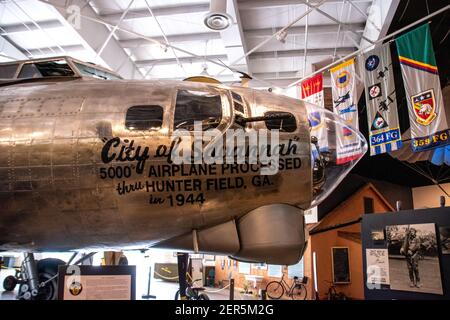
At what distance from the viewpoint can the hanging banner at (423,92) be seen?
11008mm

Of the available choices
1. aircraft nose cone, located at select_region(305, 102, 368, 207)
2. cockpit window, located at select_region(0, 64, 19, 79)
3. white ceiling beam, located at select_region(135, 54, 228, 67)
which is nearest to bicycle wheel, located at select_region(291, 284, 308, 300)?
white ceiling beam, located at select_region(135, 54, 228, 67)

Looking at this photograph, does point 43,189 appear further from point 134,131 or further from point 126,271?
point 126,271

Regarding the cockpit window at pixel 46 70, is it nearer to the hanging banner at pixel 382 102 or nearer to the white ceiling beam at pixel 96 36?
the white ceiling beam at pixel 96 36

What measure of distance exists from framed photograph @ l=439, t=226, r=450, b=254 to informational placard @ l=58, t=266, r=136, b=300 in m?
6.43

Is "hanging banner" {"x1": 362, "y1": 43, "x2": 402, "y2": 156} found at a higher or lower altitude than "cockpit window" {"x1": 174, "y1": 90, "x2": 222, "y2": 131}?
higher

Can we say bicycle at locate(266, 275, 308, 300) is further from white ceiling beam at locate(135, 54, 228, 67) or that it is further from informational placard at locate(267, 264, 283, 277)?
white ceiling beam at locate(135, 54, 228, 67)

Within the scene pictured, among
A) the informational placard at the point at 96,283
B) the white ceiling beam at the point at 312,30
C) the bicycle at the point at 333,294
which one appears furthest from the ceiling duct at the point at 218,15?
the bicycle at the point at 333,294

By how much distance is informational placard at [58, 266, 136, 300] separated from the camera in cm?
444

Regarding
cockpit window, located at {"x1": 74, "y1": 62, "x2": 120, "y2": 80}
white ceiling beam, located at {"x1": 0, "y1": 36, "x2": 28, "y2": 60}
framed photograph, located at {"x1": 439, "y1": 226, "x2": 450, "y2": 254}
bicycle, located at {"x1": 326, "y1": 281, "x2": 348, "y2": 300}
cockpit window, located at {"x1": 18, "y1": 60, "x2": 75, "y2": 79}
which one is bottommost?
bicycle, located at {"x1": 326, "y1": 281, "x2": 348, "y2": 300}

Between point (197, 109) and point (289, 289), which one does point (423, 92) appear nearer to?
point (197, 109)

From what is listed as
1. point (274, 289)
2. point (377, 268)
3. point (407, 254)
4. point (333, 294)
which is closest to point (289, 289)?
point (274, 289)

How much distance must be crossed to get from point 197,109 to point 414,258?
6.78 meters

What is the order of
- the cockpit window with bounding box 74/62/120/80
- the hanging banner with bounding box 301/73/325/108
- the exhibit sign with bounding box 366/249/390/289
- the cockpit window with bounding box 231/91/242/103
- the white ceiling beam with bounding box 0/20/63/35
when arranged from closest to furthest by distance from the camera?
1. the cockpit window with bounding box 231/91/242/103
2. the cockpit window with bounding box 74/62/120/80
3. the exhibit sign with bounding box 366/249/390/289
4. the hanging banner with bounding box 301/73/325/108
5. the white ceiling beam with bounding box 0/20/63/35
